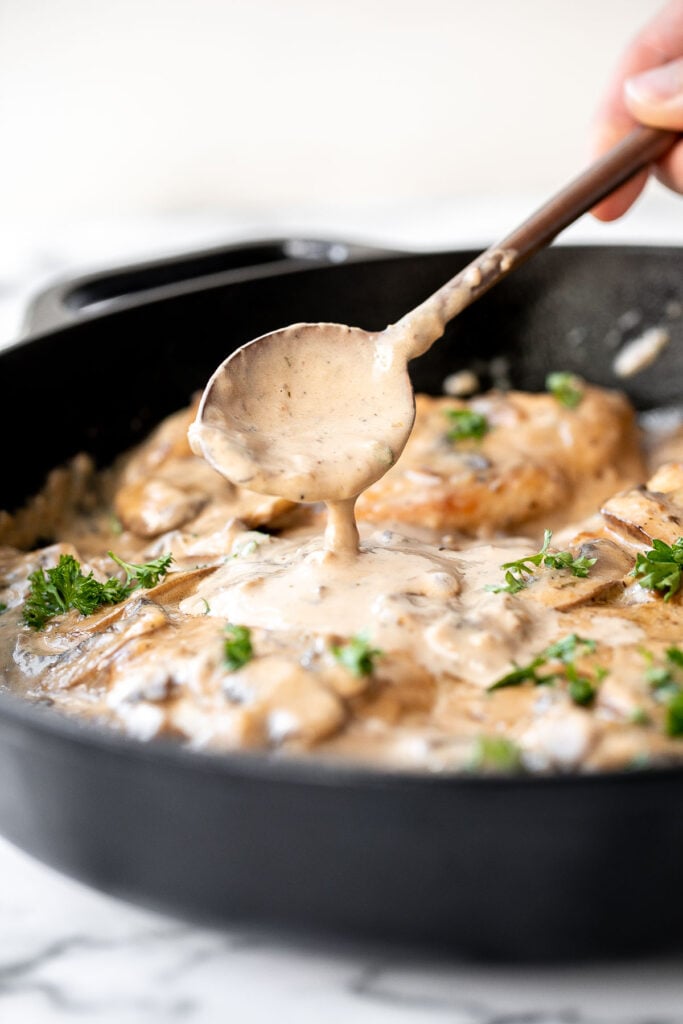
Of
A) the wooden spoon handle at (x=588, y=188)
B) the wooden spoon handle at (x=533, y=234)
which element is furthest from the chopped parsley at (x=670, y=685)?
the wooden spoon handle at (x=588, y=188)

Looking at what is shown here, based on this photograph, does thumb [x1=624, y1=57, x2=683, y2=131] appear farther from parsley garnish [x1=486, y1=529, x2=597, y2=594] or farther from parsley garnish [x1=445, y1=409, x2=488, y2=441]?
parsley garnish [x1=486, y1=529, x2=597, y2=594]

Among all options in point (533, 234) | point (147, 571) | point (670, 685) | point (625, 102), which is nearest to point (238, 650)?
point (147, 571)

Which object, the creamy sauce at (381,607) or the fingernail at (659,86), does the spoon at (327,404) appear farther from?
the fingernail at (659,86)

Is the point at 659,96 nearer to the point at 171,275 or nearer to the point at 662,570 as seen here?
the point at 662,570

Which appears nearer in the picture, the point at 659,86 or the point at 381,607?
the point at 381,607

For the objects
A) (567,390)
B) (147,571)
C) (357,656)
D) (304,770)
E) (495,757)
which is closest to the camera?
(304,770)
